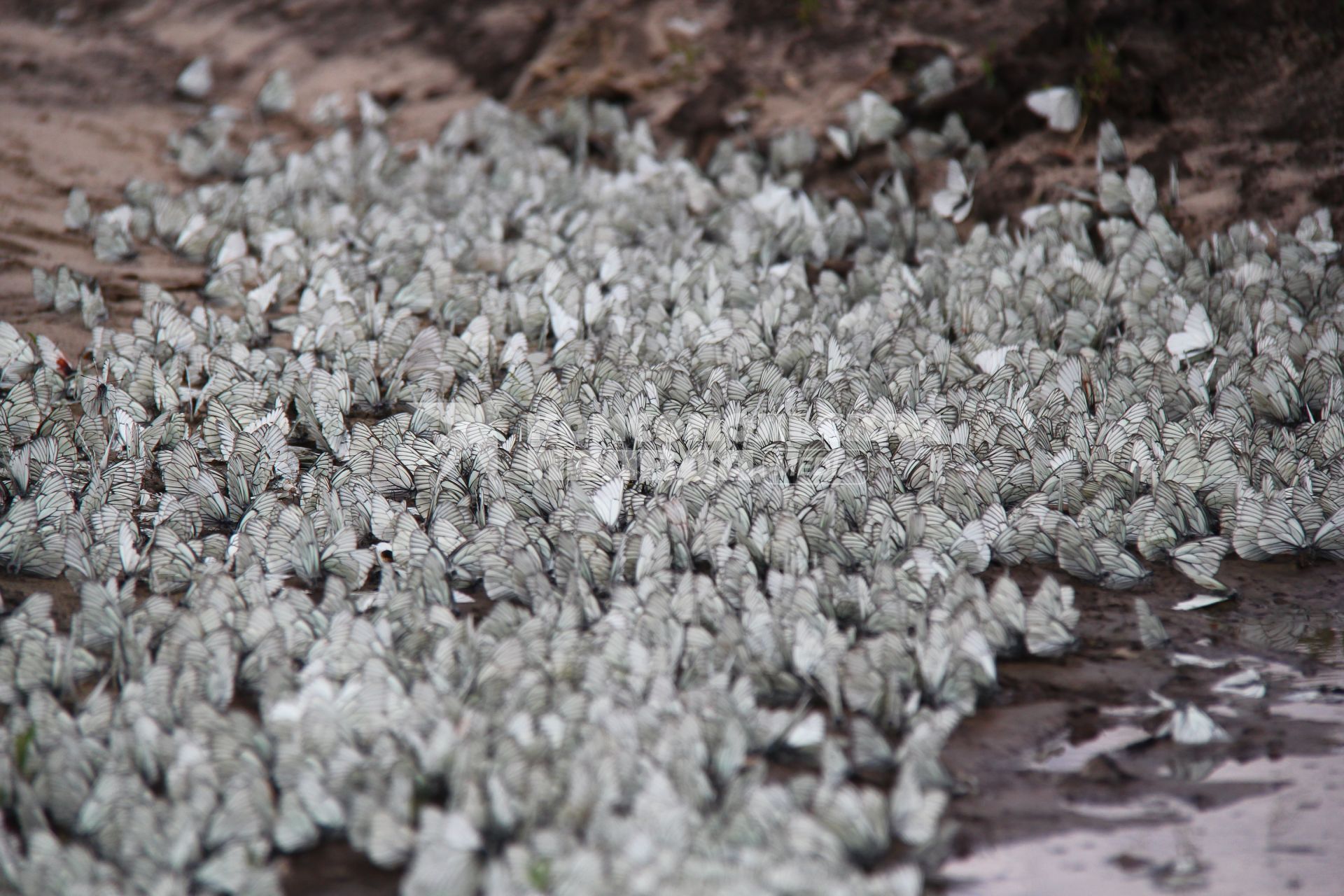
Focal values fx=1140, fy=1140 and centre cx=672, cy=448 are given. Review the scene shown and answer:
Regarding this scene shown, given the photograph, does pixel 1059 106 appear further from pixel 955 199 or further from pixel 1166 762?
pixel 1166 762

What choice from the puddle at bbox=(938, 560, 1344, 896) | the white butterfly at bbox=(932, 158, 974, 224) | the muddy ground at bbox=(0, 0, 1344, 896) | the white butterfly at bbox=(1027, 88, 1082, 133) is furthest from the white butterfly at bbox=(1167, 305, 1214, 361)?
the white butterfly at bbox=(1027, 88, 1082, 133)

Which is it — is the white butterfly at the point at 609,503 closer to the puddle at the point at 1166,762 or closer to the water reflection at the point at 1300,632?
the puddle at the point at 1166,762

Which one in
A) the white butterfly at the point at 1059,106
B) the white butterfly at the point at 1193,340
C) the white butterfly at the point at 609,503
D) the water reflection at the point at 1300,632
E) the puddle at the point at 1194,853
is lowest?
the white butterfly at the point at 609,503

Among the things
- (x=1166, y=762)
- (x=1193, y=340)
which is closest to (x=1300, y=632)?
(x=1166, y=762)

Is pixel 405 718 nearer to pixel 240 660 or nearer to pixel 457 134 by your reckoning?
pixel 240 660

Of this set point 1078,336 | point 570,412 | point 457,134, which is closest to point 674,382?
point 570,412

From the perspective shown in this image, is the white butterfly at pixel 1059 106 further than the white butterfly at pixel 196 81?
No

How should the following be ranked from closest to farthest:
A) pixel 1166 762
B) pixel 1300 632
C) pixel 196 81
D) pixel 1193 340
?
pixel 1166 762
pixel 1300 632
pixel 1193 340
pixel 196 81

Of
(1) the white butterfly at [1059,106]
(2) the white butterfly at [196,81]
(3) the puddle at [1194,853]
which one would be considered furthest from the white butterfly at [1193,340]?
(2) the white butterfly at [196,81]

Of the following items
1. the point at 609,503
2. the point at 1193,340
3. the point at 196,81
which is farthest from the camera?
the point at 196,81
